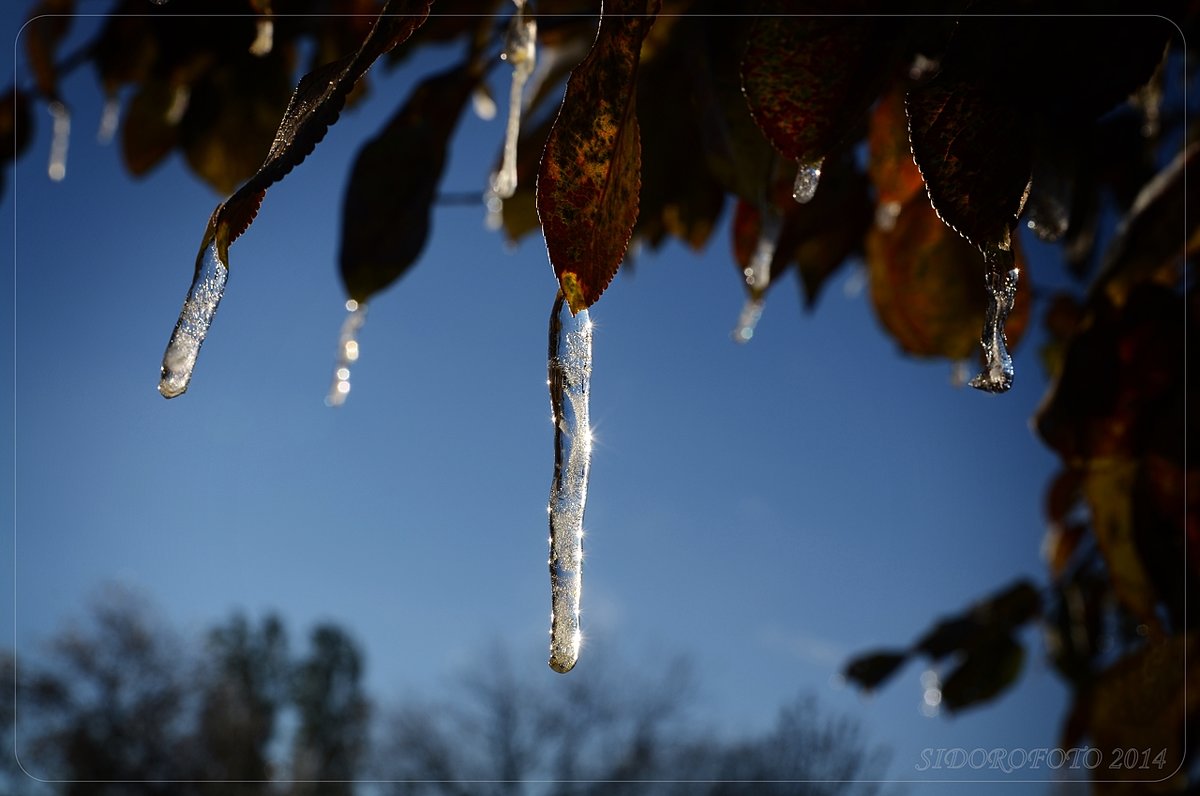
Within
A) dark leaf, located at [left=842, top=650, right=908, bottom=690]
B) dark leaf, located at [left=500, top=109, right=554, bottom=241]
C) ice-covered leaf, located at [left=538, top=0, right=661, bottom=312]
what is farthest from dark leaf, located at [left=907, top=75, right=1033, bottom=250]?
dark leaf, located at [left=842, top=650, right=908, bottom=690]

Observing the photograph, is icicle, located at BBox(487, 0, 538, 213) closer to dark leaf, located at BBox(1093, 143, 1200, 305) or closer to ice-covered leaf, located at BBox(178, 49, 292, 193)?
ice-covered leaf, located at BBox(178, 49, 292, 193)

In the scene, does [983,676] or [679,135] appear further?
[983,676]

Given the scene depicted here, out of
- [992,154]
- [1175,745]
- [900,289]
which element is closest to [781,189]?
[900,289]

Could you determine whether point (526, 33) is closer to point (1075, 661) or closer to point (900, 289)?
point (900, 289)

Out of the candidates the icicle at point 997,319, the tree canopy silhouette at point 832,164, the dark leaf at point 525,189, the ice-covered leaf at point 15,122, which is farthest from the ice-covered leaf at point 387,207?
the ice-covered leaf at point 15,122

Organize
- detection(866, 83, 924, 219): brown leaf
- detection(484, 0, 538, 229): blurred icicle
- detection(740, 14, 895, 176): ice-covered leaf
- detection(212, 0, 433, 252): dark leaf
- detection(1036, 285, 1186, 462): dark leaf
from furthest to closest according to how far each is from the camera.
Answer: detection(866, 83, 924, 219): brown leaf < detection(1036, 285, 1186, 462): dark leaf < detection(484, 0, 538, 229): blurred icicle < detection(740, 14, 895, 176): ice-covered leaf < detection(212, 0, 433, 252): dark leaf

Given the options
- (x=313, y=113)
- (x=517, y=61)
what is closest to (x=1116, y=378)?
(x=517, y=61)

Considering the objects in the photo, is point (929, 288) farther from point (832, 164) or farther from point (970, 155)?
point (970, 155)
